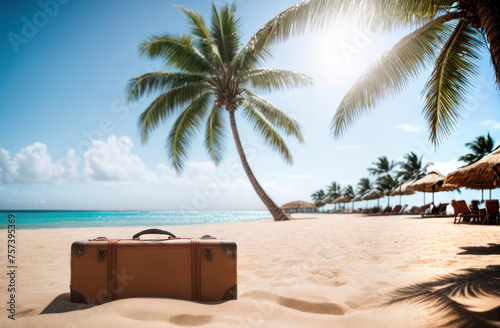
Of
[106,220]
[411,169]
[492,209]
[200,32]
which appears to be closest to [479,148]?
[411,169]

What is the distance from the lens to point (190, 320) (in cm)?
165

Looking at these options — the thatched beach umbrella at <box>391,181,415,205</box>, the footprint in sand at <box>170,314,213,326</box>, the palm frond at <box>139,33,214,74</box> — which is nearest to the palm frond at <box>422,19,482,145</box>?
the footprint in sand at <box>170,314,213,326</box>

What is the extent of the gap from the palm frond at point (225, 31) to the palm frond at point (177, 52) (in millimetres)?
1013

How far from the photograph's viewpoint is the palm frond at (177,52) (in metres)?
11.0

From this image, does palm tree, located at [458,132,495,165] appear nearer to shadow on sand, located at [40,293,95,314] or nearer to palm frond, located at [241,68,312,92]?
palm frond, located at [241,68,312,92]

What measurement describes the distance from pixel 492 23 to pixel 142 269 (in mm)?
4310

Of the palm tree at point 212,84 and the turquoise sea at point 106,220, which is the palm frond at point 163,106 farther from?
the turquoise sea at point 106,220

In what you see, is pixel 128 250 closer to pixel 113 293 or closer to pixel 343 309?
pixel 113 293

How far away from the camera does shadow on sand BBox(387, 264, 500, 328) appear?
161cm

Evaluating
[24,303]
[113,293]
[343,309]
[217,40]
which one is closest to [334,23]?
[343,309]

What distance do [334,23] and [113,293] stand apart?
448 centimetres

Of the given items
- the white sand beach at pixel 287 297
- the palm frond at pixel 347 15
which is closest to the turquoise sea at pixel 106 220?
the white sand beach at pixel 287 297

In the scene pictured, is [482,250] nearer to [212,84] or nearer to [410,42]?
[410,42]

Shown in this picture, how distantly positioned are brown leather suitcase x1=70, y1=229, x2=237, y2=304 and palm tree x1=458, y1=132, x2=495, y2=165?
1126 inches
